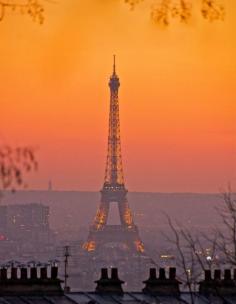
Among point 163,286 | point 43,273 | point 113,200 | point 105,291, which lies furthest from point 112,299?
point 113,200

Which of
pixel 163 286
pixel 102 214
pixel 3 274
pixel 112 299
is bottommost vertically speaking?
pixel 112 299

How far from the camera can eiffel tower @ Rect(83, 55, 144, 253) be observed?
17975 cm

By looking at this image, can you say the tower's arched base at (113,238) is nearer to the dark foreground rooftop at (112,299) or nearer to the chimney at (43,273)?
the dark foreground rooftop at (112,299)

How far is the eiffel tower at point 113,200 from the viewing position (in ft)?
590

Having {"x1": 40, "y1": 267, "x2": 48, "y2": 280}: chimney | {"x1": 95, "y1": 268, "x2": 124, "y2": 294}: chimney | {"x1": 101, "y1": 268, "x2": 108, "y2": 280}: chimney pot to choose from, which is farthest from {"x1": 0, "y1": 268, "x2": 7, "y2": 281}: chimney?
{"x1": 95, "y1": 268, "x2": 124, "y2": 294}: chimney

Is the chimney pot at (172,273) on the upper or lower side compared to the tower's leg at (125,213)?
lower

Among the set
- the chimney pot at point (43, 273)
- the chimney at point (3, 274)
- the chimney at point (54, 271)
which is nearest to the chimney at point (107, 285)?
the chimney at point (54, 271)

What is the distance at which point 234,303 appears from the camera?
4319cm

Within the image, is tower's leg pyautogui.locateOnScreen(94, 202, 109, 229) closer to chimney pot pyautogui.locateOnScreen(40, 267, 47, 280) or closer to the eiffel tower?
the eiffel tower

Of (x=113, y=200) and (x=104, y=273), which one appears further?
(x=113, y=200)

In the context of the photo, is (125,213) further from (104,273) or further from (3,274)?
(3,274)

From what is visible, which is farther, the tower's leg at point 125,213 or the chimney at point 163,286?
the tower's leg at point 125,213

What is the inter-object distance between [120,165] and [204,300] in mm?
138846

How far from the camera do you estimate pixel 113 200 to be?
18288 cm
